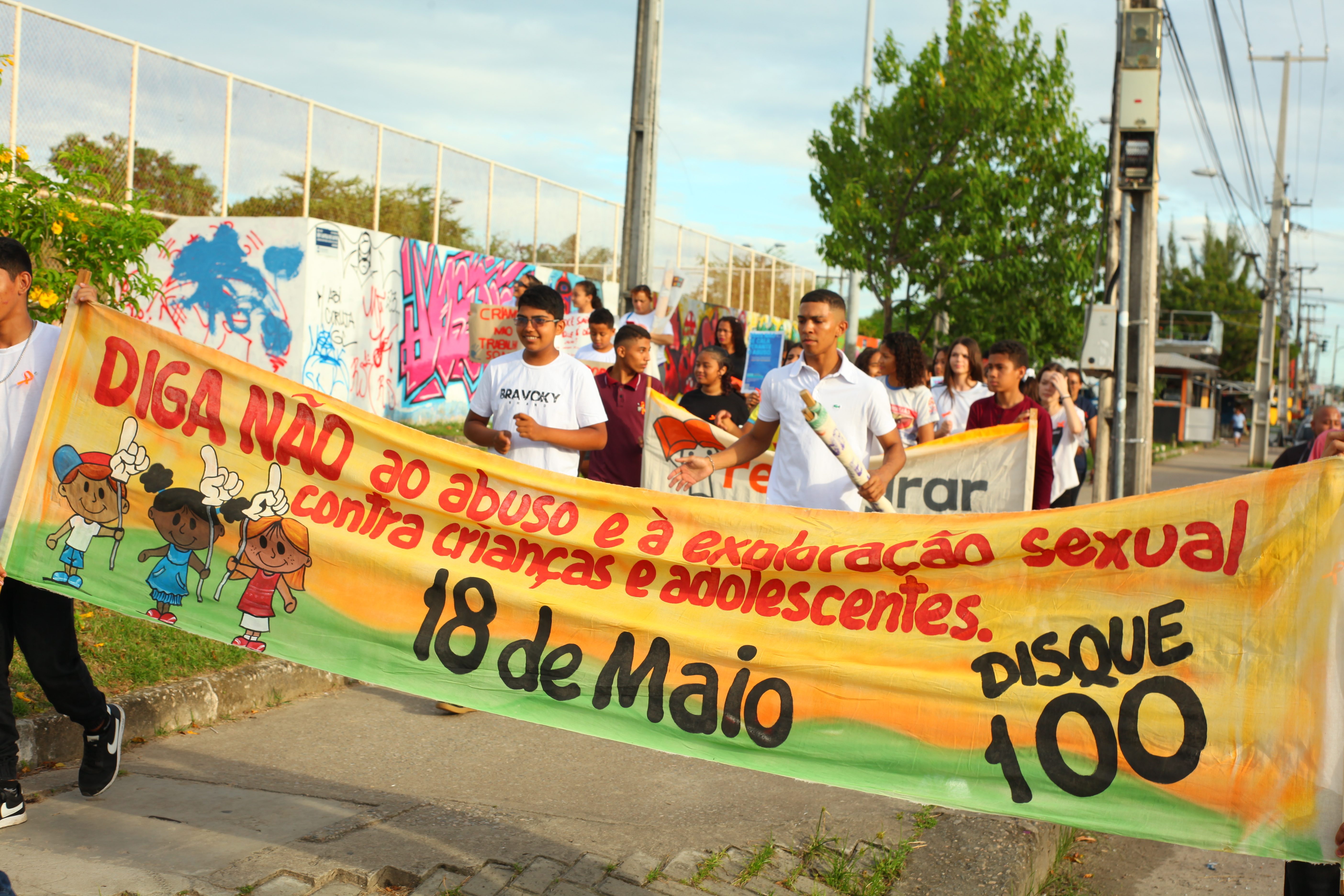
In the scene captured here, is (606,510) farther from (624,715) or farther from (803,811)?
(803,811)

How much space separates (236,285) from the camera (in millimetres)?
14875

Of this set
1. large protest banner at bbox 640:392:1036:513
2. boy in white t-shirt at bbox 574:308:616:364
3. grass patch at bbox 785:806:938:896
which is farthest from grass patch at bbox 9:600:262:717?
boy in white t-shirt at bbox 574:308:616:364

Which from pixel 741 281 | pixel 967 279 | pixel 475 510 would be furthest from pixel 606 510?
pixel 741 281

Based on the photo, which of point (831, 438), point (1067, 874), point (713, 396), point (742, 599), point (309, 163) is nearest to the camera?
point (742, 599)

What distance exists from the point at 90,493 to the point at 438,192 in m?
15.1

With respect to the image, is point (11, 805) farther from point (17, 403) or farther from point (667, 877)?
point (667, 877)

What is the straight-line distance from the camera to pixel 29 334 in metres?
4.00

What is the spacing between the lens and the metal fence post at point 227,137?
14469 millimetres

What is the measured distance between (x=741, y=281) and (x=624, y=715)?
89.5 ft

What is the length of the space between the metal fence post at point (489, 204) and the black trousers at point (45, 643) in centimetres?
1602

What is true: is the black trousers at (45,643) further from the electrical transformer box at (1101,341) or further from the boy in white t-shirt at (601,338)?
the electrical transformer box at (1101,341)

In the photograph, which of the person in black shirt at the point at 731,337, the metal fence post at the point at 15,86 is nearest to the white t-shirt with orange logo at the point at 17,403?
the person in black shirt at the point at 731,337

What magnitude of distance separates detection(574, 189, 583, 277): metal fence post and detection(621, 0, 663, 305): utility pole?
36.4 ft

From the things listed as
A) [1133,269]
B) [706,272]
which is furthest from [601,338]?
[706,272]
